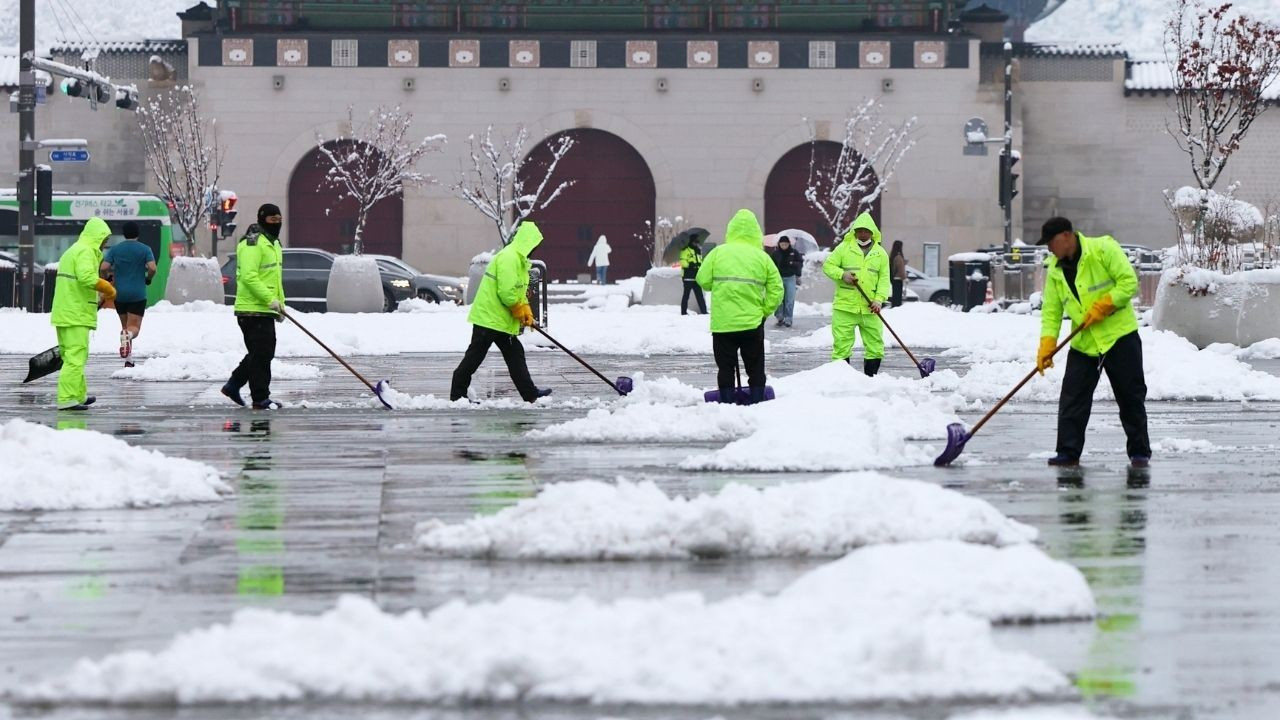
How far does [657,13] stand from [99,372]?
39.3m

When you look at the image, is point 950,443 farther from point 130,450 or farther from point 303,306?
point 303,306

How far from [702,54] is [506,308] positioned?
1718 inches

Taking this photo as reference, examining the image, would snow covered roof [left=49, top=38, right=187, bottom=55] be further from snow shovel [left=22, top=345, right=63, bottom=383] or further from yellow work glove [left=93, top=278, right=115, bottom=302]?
yellow work glove [left=93, top=278, right=115, bottom=302]

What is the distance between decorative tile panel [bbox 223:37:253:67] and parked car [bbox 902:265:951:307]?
20.2m

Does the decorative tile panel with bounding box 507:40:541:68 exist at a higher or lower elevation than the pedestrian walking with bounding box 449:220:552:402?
higher

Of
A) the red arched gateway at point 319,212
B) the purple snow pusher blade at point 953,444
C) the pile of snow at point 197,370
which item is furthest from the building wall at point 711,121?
the purple snow pusher blade at point 953,444

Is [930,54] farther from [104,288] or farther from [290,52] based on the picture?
[104,288]

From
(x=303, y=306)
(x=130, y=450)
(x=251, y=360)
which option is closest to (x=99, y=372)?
(x=251, y=360)

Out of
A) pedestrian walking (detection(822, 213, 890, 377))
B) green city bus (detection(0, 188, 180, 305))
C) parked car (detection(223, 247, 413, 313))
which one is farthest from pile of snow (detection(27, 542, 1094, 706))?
green city bus (detection(0, 188, 180, 305))

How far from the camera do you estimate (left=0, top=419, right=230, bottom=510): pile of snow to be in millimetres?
9875

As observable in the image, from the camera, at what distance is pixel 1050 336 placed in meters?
12.1

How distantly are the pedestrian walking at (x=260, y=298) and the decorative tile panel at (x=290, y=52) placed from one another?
4338 centimetres

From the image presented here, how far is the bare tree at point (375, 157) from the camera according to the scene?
57.4 m

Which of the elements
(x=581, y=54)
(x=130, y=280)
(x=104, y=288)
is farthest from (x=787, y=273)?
(x=581, y=54)
